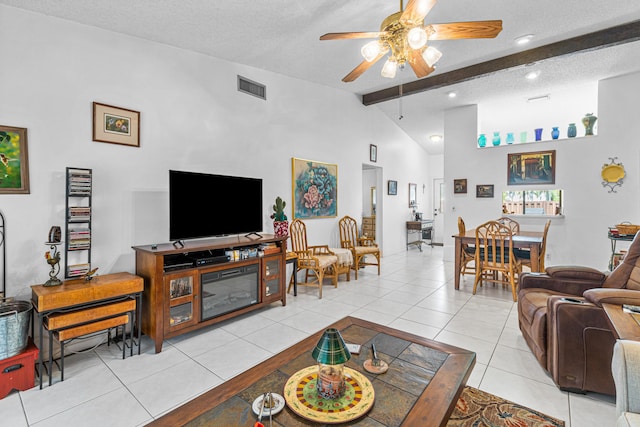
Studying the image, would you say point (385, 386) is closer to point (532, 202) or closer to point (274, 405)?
point (274, 405)

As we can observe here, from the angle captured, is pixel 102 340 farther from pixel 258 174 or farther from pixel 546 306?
pixel 546 306

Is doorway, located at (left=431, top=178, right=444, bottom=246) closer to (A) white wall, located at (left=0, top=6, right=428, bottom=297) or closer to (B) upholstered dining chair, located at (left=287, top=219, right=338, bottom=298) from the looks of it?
(B) upholstered dining chair, located at (left=287, top=219, right=338, bottom=298)

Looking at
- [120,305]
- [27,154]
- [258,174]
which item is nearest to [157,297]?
[120,305]

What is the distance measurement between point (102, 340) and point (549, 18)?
574 centimetres

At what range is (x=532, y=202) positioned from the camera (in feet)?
19.7

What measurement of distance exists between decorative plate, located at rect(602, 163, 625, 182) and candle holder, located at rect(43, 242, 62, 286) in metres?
7.65

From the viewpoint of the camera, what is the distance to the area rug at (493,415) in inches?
69.4

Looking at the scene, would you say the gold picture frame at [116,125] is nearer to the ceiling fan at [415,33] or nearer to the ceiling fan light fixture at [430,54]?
the ceiling fan at [415,33]

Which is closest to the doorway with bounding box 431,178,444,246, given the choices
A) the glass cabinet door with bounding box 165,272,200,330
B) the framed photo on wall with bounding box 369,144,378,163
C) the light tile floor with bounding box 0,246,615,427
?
the framed photo on wall with bounding box 369,144,378,163

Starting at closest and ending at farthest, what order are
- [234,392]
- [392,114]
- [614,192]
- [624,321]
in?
[234,392] → [624,321] → [614,192] → [392,114]

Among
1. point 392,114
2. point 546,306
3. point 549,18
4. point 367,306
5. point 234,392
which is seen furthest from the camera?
point 392,114

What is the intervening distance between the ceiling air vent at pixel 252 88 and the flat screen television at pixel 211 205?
1271 mm

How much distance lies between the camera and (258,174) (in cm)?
417

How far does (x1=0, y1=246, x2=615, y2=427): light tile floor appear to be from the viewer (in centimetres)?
190
